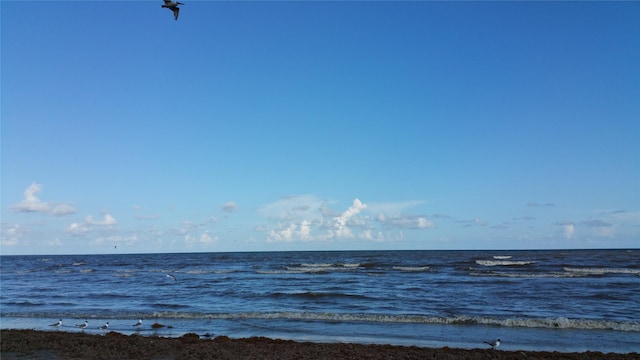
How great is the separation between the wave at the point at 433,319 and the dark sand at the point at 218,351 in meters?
4.91

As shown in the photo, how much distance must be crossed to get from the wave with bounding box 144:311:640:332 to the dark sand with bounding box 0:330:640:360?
4.91 meters

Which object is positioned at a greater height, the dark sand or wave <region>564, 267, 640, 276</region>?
the dark sand

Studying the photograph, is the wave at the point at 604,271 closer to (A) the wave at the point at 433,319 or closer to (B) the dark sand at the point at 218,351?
(A) the wave at the point at 433,319

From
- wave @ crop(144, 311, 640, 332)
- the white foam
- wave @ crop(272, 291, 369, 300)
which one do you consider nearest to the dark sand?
wave @ crop(144, 311, 640, 332)

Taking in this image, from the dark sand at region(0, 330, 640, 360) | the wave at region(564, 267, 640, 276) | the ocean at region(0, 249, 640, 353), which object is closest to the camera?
the dark sand at region(0, 330, 640, 360)

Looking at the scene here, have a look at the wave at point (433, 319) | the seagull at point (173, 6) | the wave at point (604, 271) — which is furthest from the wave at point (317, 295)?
the wave at point (604, 271)

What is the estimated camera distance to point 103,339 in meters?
13.0

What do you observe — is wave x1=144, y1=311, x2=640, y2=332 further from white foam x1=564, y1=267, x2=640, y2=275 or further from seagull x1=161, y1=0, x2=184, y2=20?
white foam x1=564, y1=267, x2=640, y2=275

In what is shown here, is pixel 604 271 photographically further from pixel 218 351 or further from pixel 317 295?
pixel 218 351

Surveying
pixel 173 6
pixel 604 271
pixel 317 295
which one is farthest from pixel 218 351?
pixel 604 271

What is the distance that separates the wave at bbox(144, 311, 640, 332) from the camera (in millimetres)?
15969

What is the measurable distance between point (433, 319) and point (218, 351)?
898 cm

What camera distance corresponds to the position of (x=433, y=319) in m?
17.2

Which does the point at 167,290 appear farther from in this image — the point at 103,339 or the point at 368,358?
the point at 368,358
